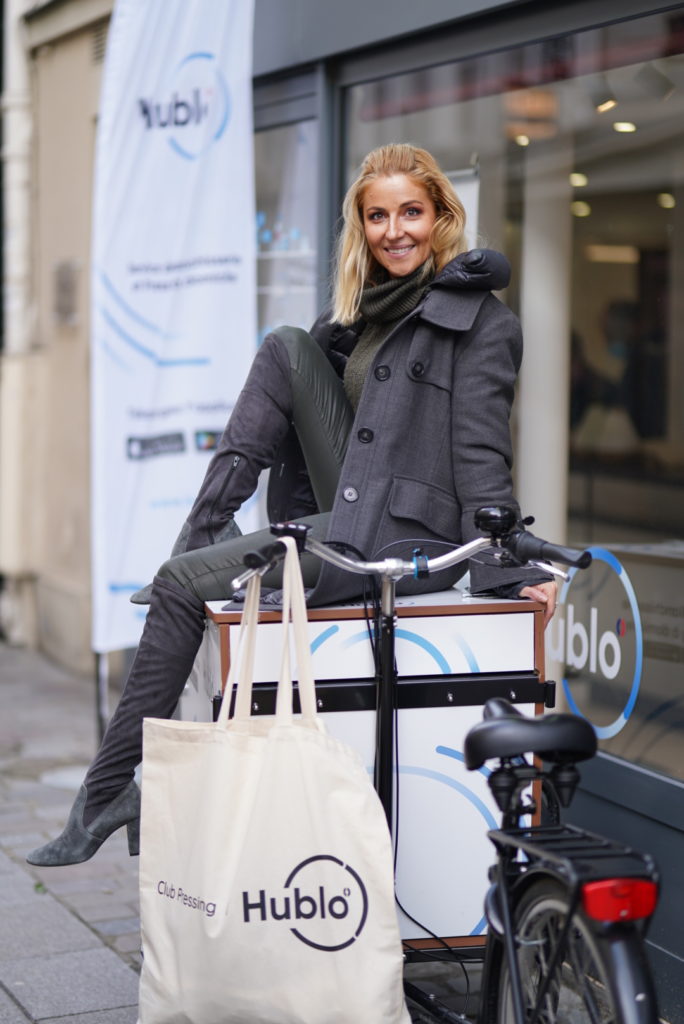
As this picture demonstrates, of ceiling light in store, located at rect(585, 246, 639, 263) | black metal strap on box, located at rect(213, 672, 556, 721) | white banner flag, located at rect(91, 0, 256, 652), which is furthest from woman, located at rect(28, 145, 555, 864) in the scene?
ceiling light in store, located at rect(585, 246, 639, 263)

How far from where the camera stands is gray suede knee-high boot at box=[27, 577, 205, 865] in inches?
133

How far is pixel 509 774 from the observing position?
2.57 m

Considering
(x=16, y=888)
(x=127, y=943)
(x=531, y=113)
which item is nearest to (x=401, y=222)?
(x=531, y=113)

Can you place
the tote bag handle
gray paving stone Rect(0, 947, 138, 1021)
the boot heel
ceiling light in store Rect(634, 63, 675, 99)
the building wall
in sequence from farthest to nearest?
the building wall < ceiling light in store Rect(634, 63, 675, 99) < gray paving stone Rect(0, 947, 138, 1021) < the boot heel < the tote bag handle

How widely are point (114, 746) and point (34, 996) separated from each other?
2.77ft

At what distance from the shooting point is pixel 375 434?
11.0ft

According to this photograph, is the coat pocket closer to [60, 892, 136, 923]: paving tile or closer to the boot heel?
the boot heel

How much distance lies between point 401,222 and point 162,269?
7.40 feet

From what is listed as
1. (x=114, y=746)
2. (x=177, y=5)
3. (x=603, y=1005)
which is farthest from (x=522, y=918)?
(x=177, y=5)

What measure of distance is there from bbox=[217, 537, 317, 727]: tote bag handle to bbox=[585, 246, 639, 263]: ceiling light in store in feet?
14.4

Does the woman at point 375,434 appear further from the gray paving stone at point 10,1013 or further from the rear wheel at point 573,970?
the rear wheel at point 573,970

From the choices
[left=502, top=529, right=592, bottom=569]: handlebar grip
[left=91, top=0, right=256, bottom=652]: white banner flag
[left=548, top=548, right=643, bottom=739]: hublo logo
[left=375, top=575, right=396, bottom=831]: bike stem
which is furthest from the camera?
[left=91, top=0, right=256, bottom=652]: white banner flag

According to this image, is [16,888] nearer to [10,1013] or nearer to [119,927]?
[119,927]

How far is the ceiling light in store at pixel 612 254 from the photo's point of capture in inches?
292
